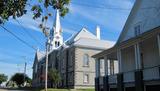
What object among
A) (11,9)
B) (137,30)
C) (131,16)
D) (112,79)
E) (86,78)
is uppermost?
(131,16)

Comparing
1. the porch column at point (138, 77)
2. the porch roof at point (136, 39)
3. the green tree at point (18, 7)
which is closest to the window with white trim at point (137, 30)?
the porch roof at point (136, 39)

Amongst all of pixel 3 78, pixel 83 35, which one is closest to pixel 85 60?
pixel 83 35

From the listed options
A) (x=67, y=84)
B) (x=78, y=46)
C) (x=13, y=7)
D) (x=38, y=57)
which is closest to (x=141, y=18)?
(x=13, y=7)

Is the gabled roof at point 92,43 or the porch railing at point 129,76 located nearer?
the porch railing at point 129,76

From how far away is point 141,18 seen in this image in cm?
2805

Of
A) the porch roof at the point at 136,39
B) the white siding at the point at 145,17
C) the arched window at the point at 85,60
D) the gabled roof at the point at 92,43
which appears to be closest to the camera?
the porch roof at the point at 136,39

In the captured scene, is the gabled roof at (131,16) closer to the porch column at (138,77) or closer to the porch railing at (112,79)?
the porch railing at (112,79)

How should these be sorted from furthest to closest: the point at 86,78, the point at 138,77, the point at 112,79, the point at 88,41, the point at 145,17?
1. the point at 88,41
2. the point at 86,78
3. the point at 112,79
4. the point at 145,17
5. the point at 138,77

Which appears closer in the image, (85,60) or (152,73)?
(152,73)

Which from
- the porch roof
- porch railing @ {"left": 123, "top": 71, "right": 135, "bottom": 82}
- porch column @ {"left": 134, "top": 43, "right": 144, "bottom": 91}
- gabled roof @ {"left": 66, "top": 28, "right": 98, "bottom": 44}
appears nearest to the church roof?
gabled roof @ {"left": 66, "top": 28, "right": 98, "bottom": 44}

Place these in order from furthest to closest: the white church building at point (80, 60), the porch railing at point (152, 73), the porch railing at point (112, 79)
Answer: the white church building at point (80, 60)
the porch railing at point (112, 79)
the porch railing at point (152, 73)

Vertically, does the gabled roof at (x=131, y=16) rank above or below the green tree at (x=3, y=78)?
above

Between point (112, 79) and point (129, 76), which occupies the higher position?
point (129, 76)

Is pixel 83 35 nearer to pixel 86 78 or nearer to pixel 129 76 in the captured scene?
pixel 86 78
